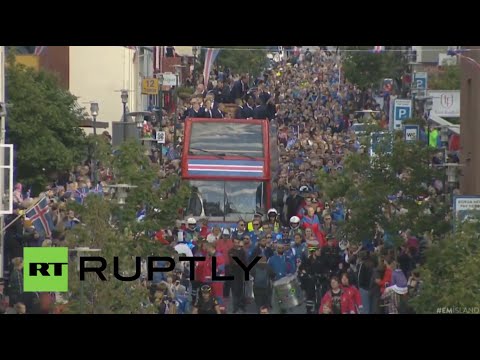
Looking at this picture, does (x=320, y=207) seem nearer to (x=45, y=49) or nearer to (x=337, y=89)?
(x=337, y=89)

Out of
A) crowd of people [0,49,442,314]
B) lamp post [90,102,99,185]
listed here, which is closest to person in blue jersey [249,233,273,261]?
crowd of people [0,49,442,314]

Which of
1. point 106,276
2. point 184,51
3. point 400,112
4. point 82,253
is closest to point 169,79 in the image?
point 184,51

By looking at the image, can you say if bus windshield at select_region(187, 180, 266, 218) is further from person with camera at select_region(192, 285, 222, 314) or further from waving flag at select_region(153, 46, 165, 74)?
waving flag at select_region(153, 46, 165, 74)

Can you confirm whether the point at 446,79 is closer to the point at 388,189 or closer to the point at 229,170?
the point at 388,189

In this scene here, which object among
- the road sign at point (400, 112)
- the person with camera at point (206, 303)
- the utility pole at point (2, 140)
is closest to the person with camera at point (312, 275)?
the person with camera at point (206, 303)

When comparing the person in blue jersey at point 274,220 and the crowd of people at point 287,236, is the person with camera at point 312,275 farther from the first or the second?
the person in blue jersey at point 274,220
